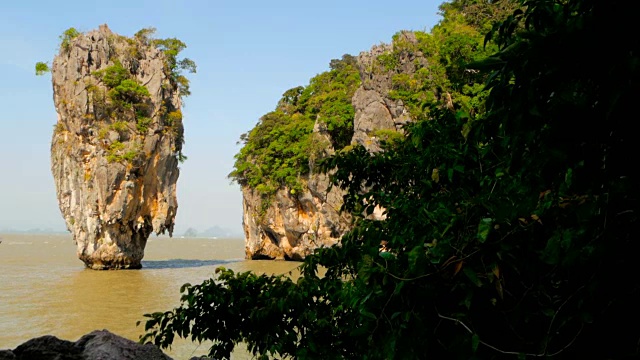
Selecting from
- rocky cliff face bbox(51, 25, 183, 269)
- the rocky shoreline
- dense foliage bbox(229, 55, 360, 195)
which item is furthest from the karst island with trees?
dense foliage bbox(229, 55, 360, 195)

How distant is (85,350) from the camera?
354 cm

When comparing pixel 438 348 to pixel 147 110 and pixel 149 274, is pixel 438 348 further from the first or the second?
pixel 147 110

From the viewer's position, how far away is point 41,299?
1575cm

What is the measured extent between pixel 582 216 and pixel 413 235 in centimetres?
135

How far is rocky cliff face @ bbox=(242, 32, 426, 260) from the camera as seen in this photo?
2378 centimetres

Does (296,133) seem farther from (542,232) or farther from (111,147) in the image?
(542,232)

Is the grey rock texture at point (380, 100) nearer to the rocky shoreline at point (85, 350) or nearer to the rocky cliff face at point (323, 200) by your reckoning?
the rocky cliff face at point (323, 200)

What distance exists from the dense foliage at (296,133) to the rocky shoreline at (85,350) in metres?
24.0

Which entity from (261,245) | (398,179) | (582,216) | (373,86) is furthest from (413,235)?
(261,245)

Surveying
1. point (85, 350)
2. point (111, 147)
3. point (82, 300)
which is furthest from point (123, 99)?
point (85, 350)

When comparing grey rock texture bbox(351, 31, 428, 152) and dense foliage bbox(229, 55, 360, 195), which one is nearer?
grey rock texture bbox(351, 31, 428, 152)

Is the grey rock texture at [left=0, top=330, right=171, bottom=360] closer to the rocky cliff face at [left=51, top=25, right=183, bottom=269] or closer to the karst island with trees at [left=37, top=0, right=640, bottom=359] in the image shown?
the karst island with trees at [left=37, top=0, right=640, bottom=359]

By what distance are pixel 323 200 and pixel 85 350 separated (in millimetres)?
24533

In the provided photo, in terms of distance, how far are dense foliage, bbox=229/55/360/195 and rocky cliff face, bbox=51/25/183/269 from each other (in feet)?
21.1
